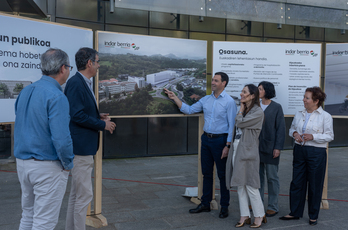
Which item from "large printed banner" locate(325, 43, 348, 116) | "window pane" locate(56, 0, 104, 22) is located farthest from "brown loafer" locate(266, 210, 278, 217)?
"window pane" locate(56, 0, 104, 22)

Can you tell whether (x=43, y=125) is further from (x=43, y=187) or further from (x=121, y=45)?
(x=121, y=45)

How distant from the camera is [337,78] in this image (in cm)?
549

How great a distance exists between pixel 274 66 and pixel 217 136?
5.56ft

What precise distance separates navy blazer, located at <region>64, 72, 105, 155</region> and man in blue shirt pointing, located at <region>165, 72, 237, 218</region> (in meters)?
1.71

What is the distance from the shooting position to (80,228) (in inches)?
133

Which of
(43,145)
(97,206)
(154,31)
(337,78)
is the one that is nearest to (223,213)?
(97,206)

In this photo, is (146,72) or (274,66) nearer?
(146,72)

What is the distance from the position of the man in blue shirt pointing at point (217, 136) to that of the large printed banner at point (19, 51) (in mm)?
1838

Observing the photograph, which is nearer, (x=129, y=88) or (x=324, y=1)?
(x=129, y=88)

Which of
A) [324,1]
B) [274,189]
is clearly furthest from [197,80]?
[324,1]

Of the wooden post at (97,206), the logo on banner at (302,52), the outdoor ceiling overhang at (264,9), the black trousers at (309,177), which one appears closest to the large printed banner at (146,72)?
the wooden post at (97,206)

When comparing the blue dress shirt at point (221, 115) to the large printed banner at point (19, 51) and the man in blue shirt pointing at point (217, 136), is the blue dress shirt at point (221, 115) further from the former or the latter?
the large printed banner at point (19, 51)

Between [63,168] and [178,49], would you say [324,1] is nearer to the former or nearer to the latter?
[178,49]

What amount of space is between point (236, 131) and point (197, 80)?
1.31 metres
